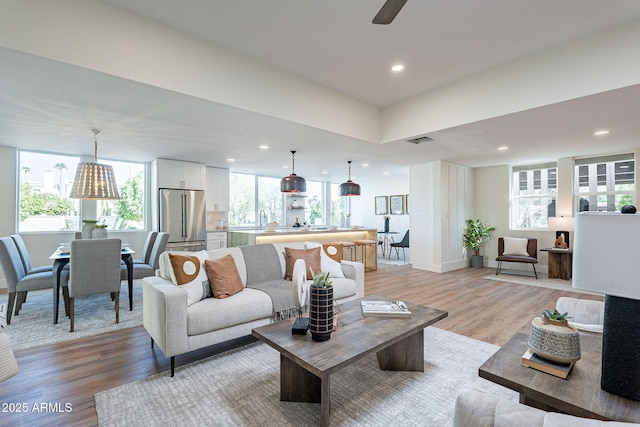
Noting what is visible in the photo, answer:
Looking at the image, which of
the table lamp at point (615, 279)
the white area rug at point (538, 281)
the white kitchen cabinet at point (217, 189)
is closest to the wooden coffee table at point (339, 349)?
the table lamp at point (615, 279)

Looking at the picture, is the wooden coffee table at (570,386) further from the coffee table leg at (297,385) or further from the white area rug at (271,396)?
the coffee table leg at (297,385)

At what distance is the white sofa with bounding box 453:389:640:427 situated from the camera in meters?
0.71

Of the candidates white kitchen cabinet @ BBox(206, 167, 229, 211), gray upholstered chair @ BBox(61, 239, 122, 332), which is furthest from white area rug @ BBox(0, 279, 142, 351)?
white kitchen cabinet @ BBox(206, 167, 229, 211)

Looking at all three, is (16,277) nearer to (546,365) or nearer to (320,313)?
(320,313)

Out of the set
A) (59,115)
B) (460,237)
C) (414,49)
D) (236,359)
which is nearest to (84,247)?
(59,115)

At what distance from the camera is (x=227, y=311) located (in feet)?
8.27

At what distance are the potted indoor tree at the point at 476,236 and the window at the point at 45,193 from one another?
8227 millimetres

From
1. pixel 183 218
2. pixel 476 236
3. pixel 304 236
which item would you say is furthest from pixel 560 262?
pixel 183 218

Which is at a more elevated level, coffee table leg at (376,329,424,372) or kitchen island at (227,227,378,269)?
kitchen island at (227,227,378,269)

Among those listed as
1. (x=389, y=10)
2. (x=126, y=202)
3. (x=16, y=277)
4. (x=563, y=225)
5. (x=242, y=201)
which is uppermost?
(x=389, y=10)

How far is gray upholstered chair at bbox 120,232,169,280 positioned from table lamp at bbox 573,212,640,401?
15.3ft

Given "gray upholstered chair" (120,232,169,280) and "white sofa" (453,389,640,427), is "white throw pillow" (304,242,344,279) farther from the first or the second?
"white sofa" (453,389,640,427)

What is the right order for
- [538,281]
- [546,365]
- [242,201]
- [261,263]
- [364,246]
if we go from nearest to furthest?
1. [546,365]
2. [261,263]
3. [538,281]
4. [364,246]
5. [242,201]

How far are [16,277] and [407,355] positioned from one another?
13.9 feet
